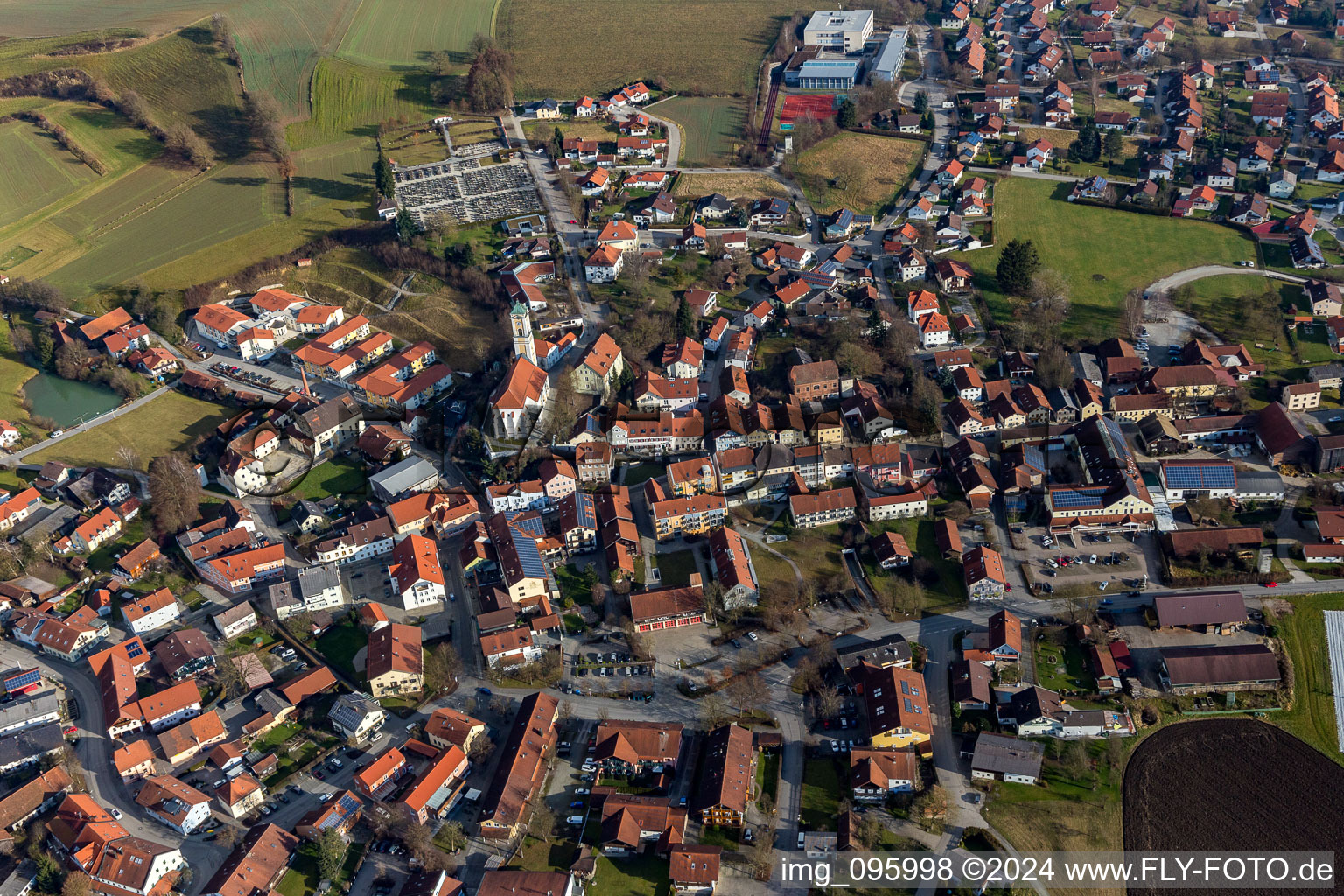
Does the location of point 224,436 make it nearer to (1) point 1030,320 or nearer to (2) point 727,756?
(2) point 727,756

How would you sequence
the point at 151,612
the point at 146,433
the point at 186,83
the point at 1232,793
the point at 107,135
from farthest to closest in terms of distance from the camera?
1. the point at 186,83
2. the point at 107,135
3. the point at 146,433
4. the point at 151,612
5. the point at 1232,793

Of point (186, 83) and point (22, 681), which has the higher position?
point (186, 83)

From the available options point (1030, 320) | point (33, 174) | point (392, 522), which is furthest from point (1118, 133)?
point (33, 174)

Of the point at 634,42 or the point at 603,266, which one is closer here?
the point at 603,266

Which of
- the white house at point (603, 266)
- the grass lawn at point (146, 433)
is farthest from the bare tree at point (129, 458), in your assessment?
the white house at point (603, 266)

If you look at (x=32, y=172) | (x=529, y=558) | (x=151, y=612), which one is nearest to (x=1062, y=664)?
(x=529, y=558)

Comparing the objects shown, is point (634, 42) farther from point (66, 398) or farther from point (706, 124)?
point (66, 398)

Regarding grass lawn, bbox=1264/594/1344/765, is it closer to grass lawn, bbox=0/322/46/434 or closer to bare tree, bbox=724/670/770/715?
bare tree, bbox=724/670/770/715
